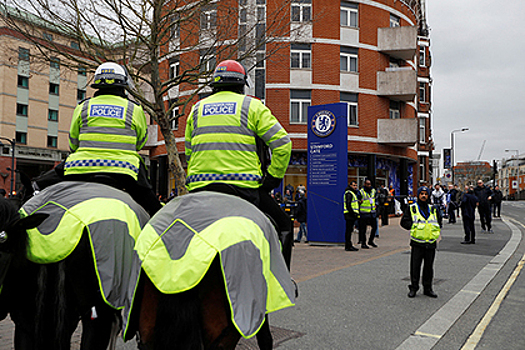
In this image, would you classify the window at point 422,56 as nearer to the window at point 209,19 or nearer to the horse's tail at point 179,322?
the window at point 209,19

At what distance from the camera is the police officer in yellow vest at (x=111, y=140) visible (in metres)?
3.71

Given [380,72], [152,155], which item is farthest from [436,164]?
[152,155]

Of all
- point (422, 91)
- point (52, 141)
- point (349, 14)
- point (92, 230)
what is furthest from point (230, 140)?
point (52, 141)

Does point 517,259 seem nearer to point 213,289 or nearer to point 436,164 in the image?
point 213,289

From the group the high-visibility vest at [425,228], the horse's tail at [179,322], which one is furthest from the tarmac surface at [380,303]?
the horse's tail at [179,322]

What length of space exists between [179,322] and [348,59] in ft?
Answer: 89.8

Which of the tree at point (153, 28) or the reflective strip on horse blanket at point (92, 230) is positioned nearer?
the reflective strip on horse blanket at point (92, 230)

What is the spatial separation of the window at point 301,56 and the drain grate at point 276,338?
23.3m

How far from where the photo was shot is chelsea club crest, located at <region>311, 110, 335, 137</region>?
14.1 meters

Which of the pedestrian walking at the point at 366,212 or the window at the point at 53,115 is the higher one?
the window at the point at 53,115

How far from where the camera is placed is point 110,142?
3787 mm

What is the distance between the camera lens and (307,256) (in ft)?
39.5

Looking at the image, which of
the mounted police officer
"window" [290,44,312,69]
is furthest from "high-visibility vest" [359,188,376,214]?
"window" [290,44,312,69]

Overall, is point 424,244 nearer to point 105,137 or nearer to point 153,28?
point 105,137
